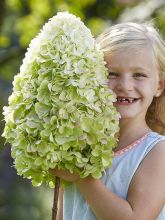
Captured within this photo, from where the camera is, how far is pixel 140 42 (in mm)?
3457

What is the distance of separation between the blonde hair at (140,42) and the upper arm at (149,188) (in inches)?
16.5

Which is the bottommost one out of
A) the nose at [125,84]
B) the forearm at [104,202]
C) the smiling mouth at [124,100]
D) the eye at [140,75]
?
the forearm at [104,202]

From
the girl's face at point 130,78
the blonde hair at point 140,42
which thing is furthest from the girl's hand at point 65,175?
the blonde hair at point 140,42

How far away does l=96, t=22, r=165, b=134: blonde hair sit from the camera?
11.2 feet

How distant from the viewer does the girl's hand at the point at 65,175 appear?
323cm

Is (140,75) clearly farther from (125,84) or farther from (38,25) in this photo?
(38,25)

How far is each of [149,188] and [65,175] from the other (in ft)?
1.16

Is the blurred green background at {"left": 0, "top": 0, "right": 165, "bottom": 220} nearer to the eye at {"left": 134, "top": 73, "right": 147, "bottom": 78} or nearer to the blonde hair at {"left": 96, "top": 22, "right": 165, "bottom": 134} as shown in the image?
the blonde hair at {"left": 96, "top": 22, "right": 165, "bottom": 134}

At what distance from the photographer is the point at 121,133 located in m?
3.50

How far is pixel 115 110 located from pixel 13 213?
4.24m

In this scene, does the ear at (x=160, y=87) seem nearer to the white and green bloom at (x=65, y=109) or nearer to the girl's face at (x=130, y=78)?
the girl's face at (x=130, y=78)

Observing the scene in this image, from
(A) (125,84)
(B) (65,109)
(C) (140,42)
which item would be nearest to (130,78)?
(A) (125,84)

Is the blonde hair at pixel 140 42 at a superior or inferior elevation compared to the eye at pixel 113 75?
superior

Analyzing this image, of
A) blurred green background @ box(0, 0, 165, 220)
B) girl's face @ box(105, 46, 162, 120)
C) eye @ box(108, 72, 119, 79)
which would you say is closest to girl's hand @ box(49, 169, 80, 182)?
girl's face @ box(105, 46, 162, 120)
